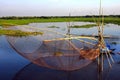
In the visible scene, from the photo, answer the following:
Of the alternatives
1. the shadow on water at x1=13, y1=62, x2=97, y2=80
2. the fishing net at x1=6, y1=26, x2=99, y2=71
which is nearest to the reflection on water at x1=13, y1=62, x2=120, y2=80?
the shadow on water at x1=13, y1=62, x2=97, y2=80

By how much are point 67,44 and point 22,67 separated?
8.14 feet

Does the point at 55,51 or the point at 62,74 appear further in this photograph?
the point at 55,51

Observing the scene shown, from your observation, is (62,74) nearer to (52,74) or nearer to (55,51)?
(52,74)

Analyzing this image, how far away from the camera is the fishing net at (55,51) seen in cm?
1109

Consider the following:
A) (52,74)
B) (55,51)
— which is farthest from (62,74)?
(55,51)

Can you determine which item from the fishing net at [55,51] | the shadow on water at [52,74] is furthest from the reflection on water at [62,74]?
the fishing net at [55,51]

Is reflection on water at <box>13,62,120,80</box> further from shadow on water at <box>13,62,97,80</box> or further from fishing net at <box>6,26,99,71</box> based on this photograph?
fishing net at <box>6,26,99,71</box>

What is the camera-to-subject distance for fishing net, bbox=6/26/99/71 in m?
11.1

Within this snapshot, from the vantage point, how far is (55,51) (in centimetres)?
1159

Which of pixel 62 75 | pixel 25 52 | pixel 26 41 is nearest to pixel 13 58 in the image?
pixel 26 41

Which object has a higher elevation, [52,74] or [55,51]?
[55,51]

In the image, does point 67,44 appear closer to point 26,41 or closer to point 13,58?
point 26,41

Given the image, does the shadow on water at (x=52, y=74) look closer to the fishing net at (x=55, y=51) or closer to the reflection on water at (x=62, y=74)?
the reflection on water at (x=62, y=74)

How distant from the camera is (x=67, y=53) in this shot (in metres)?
11.8
